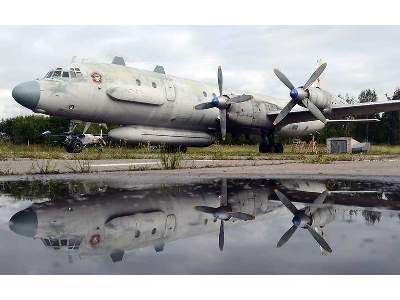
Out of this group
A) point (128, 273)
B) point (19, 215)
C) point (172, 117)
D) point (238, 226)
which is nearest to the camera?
point (128, 273)

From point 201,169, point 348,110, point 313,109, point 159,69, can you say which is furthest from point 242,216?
point 348,110

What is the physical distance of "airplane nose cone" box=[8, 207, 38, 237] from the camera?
12.7 feet

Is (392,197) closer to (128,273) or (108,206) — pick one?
(108,206)

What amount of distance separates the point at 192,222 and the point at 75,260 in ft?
5.50

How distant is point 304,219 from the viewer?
14.8 ft

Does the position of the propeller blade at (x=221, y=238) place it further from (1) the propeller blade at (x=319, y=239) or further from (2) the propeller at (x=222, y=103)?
(2) the propeller at (x=222, y=103)

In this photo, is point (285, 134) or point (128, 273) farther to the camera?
point (285, 134)

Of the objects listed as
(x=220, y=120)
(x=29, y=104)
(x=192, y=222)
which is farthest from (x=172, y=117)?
(x=192, y=222)

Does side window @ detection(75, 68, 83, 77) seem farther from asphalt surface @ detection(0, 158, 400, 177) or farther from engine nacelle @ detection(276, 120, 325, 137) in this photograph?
engine nacelle @ detection(276, 120, 325, 137)

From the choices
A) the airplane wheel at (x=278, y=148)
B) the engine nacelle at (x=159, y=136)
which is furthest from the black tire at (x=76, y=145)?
the airplane wheel at (x=278, y=148)

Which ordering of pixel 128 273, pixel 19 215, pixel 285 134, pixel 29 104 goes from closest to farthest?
pixel 128 273
pixel 19 215
pixel 29 104
pixel 285 134

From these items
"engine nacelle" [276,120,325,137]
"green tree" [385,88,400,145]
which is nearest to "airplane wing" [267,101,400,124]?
"engine nacelle" [276,120,325,137]

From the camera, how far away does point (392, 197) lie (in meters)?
6.37

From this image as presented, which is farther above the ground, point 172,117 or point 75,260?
point 172,117
